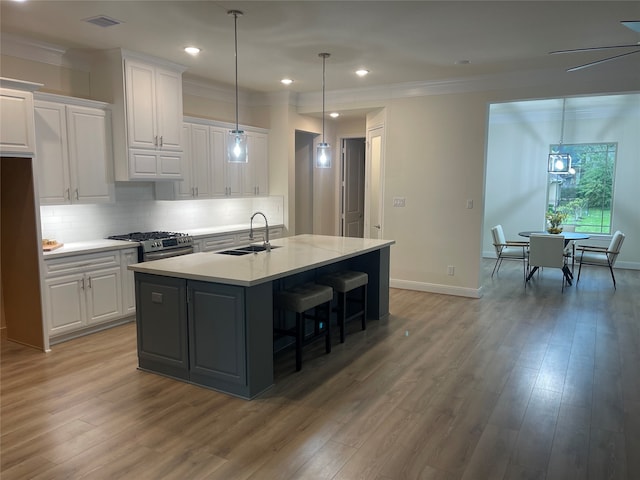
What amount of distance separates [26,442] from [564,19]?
487 cm

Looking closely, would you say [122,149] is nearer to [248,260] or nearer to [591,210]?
[248,260]

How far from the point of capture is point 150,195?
5695 mm

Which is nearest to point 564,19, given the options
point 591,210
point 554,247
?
point 554,247

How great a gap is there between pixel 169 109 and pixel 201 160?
2.83 feet

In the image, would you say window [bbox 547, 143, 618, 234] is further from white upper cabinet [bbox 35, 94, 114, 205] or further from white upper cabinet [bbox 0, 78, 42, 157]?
white upper cabinet [bbox 0, 78, 42, 157]

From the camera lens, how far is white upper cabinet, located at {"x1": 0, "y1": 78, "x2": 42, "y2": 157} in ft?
12.3

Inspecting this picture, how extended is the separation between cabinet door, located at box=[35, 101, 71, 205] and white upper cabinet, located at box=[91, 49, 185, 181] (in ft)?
1.84

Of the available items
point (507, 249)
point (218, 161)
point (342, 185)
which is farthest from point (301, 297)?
point (507, 249)

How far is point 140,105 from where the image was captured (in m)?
4.96

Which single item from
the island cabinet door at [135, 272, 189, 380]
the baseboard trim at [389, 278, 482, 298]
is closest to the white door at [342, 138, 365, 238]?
the baseboard trim at [389, 278, 482, 298]

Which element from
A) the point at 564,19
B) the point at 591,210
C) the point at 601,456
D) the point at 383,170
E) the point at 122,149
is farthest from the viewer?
the point at 591,210

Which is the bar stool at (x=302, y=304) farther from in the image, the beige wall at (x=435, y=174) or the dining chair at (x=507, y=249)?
the dining chair at (x=507, y=249)

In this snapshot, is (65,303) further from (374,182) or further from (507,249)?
(507,249)

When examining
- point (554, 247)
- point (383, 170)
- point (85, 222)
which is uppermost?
point (383, 170)
